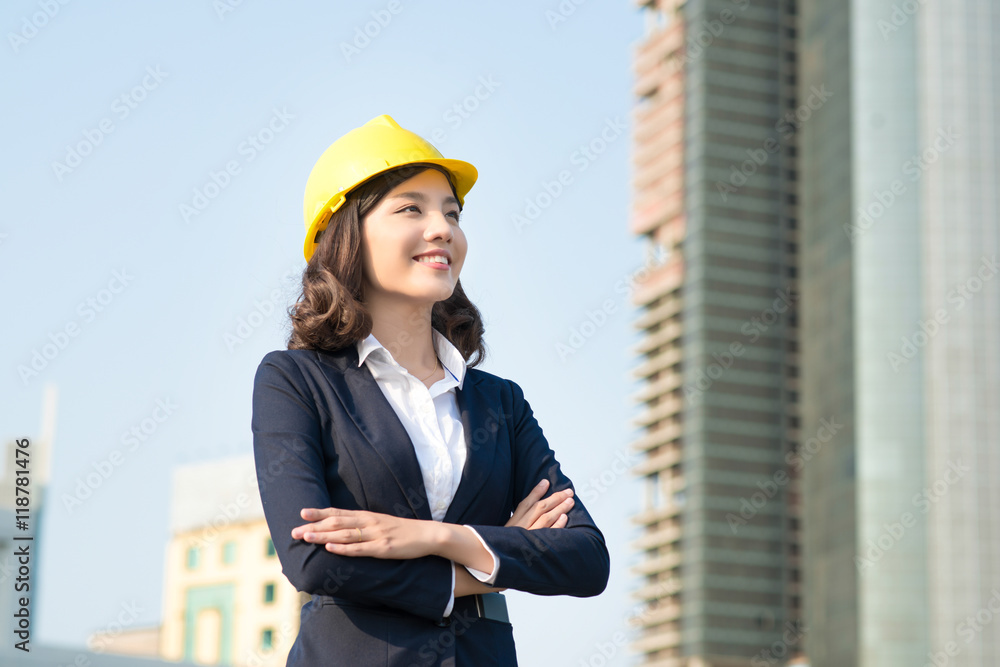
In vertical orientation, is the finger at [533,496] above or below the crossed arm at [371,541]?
above

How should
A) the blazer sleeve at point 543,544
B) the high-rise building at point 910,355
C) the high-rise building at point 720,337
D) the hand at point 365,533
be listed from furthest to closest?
the high-rise building at point 720,337 < the high-rise building at point 910,355 < the blazer sleeve at point 543,544 < the hand at point 365,533

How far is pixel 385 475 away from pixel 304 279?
496 millimetres

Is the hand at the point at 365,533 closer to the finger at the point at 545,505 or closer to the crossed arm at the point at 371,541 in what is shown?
the crossed arm at the point at 371,541

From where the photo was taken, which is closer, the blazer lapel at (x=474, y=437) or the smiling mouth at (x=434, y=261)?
the blazer lapel at (x=474, y=437)

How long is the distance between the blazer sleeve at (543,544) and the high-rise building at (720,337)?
262 feet

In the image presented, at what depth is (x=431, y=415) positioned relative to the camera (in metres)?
2.69

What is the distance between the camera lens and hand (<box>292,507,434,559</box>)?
2.41 m

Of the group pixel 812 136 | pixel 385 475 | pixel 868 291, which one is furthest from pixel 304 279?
pixel 812 136

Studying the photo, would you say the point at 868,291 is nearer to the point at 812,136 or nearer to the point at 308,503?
the point at 812,136

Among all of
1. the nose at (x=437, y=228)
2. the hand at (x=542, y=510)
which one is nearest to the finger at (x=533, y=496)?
the hand at (x=542, y=510)

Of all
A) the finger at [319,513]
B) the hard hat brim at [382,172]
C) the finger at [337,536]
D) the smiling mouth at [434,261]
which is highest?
the hard hat brim at [382,172]

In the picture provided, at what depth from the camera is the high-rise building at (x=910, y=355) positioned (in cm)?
7312

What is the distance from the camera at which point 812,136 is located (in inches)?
3477

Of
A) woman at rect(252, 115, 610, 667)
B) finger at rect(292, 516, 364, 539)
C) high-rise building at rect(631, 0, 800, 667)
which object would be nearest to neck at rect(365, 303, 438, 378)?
woman at rect(252, 115, 610, 667)
